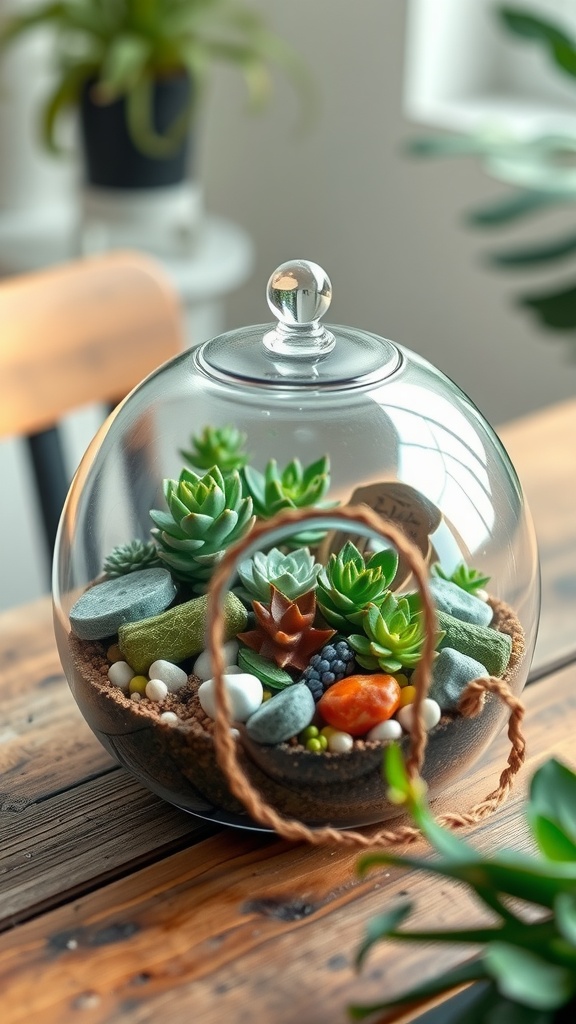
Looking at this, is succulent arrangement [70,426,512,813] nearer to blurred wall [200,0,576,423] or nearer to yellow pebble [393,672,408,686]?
yellow pebble [393,672,408,686]

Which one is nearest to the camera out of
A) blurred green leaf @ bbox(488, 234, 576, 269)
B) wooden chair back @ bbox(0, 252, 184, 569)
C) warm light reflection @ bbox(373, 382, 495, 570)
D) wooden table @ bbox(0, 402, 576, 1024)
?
wooden table @ bbox(0, 402, 576, 1024)

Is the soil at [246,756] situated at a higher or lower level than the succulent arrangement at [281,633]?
lower

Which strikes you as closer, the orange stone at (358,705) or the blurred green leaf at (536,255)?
the orange stone at (358,705)

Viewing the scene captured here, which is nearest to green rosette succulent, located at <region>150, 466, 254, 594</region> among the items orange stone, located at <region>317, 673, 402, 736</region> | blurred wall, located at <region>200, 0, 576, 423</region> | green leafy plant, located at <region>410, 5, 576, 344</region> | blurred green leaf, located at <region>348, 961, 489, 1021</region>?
orange stone, located at <region>317, 673, 402, 736</region>

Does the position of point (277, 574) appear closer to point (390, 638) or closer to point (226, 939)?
point (390, 638)

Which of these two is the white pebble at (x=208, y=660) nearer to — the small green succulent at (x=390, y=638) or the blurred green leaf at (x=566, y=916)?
the small green succulent at (x=390, y=638)

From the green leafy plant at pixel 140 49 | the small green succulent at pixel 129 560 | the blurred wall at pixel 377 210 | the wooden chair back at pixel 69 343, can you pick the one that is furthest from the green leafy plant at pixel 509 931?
the green leafy plant at pixel 140 49

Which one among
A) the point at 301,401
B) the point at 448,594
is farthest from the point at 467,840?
the point at 301,401
